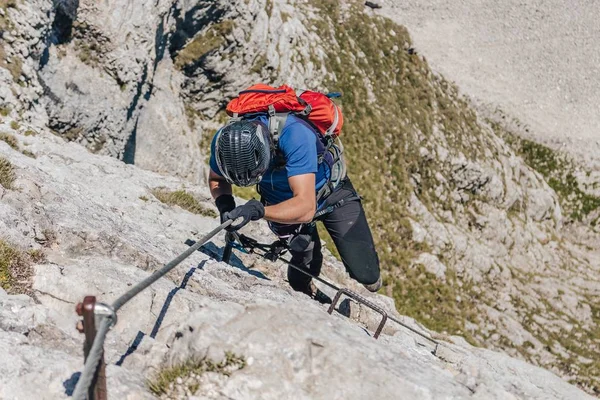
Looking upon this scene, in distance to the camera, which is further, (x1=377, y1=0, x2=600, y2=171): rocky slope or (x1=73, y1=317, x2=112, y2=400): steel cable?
(x1=377, y1=0, x2=600, y2=171): rocky slope

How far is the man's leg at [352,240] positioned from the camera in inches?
420

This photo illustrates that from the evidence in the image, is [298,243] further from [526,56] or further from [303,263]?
[526,56]

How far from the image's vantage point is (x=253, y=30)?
27.4m

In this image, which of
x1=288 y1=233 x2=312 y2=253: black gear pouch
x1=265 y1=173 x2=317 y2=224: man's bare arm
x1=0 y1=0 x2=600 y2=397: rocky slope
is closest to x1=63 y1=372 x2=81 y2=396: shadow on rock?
x1=0 y1=0 x2=600 y2=397: rocky slope

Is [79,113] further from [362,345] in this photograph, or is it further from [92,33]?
[362,345]

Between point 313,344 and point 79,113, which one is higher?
point 313,344

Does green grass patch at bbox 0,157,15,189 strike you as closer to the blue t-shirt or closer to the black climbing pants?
the blue t-shirt

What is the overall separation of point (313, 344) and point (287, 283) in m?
5.94

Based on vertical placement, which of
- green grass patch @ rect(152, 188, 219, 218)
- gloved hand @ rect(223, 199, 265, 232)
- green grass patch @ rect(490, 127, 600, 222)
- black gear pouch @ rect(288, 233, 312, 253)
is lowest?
green grass patch @ rect(152, 188, 219, 218)

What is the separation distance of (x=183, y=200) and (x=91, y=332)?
9.63 m

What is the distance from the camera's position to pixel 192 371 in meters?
4.80

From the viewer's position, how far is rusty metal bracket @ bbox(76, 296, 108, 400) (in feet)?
12.6

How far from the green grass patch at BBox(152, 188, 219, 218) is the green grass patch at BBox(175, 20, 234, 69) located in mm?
13648

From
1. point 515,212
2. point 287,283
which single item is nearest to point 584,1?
point 515,212
